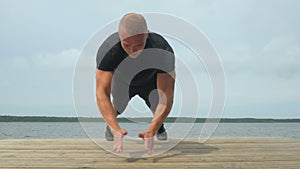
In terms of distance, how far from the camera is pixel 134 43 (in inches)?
140

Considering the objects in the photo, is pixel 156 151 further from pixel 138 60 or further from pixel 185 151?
pixel 138 60

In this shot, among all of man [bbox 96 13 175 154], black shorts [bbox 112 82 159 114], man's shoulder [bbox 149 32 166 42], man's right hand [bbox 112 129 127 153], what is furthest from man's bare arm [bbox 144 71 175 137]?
black shorts [bbox 112 82 159 114]

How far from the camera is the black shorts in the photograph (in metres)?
4.62

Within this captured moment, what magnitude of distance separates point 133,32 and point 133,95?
61.9 inches

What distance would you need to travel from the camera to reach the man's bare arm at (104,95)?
3.84m

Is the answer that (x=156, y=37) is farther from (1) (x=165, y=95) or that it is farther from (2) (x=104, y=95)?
(2) (x=104, y=95)

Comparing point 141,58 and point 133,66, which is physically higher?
point 141,58

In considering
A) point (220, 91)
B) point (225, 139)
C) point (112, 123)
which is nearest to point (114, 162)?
point (112, 123)

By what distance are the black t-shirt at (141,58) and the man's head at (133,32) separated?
152 millimetres

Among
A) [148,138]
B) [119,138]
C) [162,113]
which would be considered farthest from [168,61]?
[119,138]

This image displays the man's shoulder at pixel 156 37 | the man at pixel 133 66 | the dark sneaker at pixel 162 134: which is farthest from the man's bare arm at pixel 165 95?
the dark sneaker at pixel 162 134

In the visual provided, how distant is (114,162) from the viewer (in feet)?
11.9

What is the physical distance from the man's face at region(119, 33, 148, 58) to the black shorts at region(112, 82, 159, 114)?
835 mm

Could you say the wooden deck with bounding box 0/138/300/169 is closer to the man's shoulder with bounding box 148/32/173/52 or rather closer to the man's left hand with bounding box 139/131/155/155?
the man's left hand with bounding box 139/131/155/155
